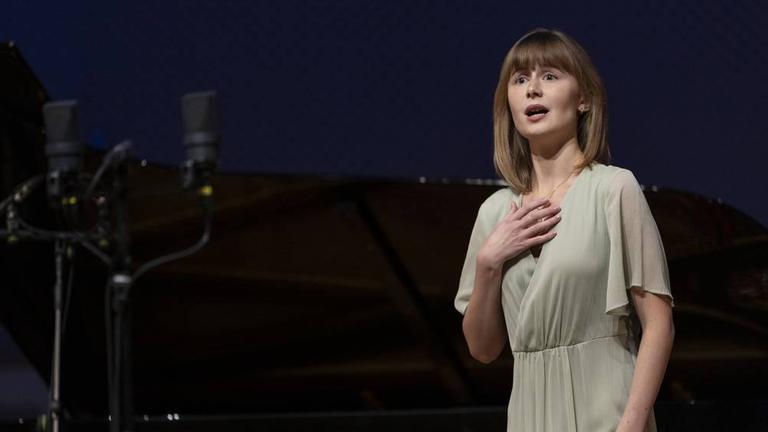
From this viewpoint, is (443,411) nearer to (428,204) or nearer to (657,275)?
(428,204)

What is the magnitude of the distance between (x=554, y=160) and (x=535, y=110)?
88mm

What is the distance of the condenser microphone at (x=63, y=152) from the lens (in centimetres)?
259

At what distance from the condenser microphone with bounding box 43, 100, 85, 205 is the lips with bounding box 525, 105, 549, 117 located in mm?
1338

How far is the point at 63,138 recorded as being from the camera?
2.61 metres

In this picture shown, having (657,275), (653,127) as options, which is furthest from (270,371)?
(657,275)

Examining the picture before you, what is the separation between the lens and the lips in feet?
5.39

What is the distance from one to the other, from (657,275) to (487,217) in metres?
0.31

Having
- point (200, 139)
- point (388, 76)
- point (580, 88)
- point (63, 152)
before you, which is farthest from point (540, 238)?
point (388, 76)

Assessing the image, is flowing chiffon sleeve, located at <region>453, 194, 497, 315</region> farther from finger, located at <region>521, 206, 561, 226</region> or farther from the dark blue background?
the dark blue background

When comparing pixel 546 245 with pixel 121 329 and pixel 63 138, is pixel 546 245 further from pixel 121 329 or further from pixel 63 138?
pixel 63 138

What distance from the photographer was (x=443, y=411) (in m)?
3.68

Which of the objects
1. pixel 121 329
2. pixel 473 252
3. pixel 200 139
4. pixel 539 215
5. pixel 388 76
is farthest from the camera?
pixel 388 76

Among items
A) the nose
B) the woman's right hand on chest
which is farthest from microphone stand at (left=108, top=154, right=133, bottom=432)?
the nose

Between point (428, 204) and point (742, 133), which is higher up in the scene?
point (742, 133)
